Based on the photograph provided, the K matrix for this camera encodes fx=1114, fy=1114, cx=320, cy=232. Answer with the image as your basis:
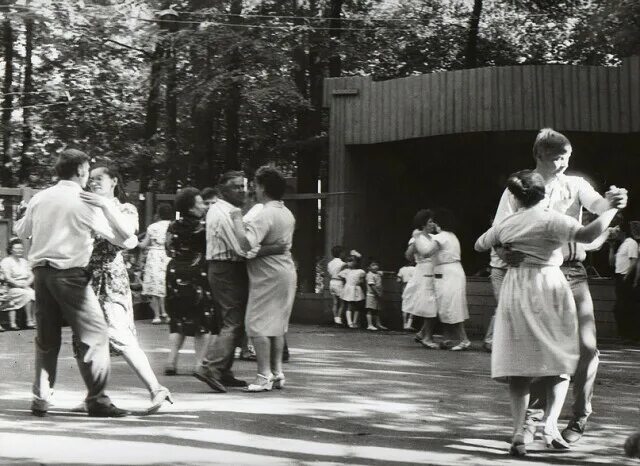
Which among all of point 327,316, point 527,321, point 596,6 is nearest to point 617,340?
point 327,316

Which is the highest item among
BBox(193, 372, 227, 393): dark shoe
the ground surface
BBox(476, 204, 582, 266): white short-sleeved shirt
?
BBox(476, 204, 582, 266): white short-sleeved shirt

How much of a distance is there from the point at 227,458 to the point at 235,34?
18.7m

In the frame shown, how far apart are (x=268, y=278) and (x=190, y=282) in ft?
4.19

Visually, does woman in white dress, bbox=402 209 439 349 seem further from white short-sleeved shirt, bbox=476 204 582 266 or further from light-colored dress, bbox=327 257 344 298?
white short-sleeved shirt, bbox=476 204 582 266

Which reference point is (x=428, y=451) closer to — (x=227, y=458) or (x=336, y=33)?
(x=227, y=458)

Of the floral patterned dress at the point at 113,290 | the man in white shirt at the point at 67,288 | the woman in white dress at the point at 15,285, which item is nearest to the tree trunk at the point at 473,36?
the woman in white dress at the point at 15,285

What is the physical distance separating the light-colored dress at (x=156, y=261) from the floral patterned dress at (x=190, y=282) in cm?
644

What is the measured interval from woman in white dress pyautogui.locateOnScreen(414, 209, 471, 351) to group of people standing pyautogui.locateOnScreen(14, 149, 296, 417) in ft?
14.7

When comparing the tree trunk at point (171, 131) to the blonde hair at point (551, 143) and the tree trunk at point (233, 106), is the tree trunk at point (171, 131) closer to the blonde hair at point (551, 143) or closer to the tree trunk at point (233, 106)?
the tree trunk at point (233, 106)

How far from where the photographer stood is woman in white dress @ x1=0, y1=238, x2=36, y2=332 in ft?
55.1

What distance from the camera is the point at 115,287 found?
26.5 ft

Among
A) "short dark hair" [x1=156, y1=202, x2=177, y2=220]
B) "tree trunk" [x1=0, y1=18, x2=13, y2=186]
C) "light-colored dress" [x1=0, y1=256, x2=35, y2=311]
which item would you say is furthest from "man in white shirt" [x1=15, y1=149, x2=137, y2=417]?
"tree trunk" [x1=0, y1=18, x2=13, y2=186]

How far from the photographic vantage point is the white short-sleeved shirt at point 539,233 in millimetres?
6383

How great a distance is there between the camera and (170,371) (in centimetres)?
1026
